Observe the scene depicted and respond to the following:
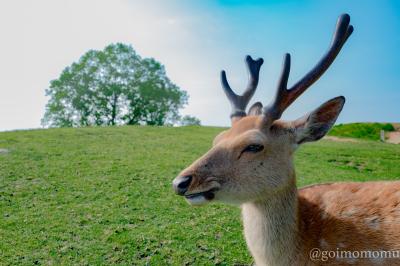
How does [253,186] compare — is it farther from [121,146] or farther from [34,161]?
[121,146]

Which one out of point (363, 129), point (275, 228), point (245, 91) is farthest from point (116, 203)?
point (363, 129)

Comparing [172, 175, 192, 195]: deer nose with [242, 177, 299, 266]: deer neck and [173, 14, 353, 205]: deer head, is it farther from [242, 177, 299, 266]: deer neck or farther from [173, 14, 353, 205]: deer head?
[242, 177, 299, 266]: deer neck

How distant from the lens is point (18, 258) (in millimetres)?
6848

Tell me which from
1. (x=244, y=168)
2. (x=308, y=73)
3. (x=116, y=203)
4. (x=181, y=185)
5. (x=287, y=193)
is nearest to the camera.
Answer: (x=181, y=185)

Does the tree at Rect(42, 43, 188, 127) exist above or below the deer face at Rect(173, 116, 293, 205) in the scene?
above

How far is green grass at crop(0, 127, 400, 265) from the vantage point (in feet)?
22.8

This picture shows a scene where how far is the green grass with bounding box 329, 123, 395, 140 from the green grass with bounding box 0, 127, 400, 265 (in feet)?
38.0

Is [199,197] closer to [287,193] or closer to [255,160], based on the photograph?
[255,160]

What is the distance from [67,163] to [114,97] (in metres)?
28.4

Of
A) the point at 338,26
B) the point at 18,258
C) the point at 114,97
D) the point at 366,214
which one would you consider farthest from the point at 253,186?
the point at 114,97

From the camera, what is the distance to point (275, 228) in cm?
353

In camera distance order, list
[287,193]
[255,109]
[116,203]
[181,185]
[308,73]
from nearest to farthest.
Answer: [181,185] < [287,193] < [308,73] < [255,109] < [116,203]

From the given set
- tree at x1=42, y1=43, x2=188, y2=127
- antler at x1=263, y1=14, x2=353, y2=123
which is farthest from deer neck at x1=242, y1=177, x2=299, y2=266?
tree at x1=42, y1=43, x2=188, y2=127

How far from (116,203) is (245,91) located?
6.08 meters
